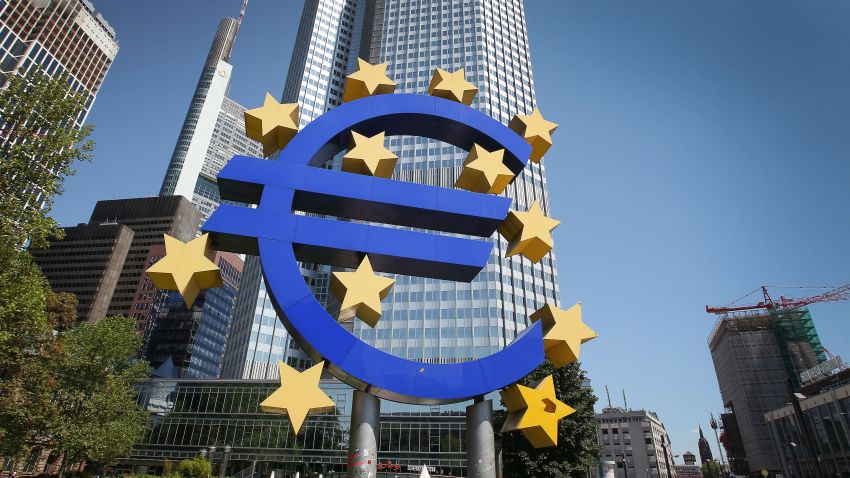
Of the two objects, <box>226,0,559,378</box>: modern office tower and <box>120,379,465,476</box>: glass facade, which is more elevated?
<box>226,0,559,378</box>: modern office tower

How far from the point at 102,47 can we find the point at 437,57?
113 m

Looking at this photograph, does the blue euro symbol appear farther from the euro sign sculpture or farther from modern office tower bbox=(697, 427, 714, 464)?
modern office tower bbox=(697, 427, 714, 464)

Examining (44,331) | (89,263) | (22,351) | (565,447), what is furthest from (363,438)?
(89,263)

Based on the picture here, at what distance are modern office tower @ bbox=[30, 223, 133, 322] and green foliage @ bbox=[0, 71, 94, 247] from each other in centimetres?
15104

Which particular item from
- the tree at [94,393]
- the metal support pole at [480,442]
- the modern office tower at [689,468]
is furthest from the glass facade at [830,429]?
the modern office tower at [689,468]

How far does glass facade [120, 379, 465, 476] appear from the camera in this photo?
48000 mm

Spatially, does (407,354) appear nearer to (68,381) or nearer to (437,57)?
(68,381)

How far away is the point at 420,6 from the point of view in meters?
93.4

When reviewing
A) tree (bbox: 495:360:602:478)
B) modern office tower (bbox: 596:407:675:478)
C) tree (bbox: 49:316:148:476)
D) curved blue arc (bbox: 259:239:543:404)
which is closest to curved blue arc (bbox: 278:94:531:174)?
curved blue arc (bbox: 259:239:543:404)

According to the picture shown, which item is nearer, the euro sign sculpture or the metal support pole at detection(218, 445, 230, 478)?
the euro sign sculpture

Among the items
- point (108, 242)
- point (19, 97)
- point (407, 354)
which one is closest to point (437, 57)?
point (407, 354)

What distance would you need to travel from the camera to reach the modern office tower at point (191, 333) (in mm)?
134250

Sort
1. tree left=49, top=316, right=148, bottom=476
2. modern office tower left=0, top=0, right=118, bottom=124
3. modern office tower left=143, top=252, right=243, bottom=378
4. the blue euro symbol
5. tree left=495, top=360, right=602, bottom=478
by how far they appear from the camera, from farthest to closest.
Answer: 1. modern office tower left=143, top=252, right=243, bottom=378
2. modern office tower left=0, top=0, right=118, bottom=124
3. tree left=49, top=316, right=148, bottom=476
4. tree left=495, top=360, right=602, bottom=478
5. the blue euro symbol

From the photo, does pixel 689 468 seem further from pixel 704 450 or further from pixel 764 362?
pixel 764 362
